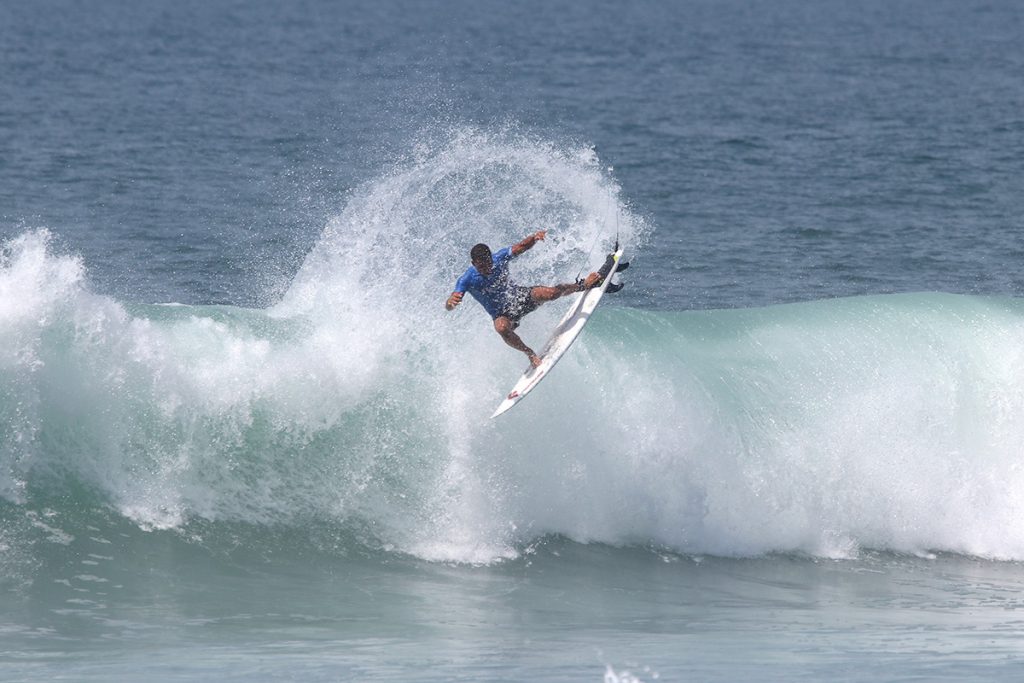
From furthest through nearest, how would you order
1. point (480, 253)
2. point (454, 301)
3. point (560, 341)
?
point (560, 341) < point (480, 253) < point (454, 301)

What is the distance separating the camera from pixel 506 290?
13.8 metres

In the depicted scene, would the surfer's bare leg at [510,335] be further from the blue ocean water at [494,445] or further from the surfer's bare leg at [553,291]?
the blue ocean water at [494,445]

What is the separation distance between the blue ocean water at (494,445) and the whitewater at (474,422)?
32 millimetres

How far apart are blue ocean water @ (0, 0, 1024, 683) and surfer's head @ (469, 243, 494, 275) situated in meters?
1.62

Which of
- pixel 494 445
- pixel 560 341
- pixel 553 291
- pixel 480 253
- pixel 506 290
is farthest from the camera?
pixel 494 445

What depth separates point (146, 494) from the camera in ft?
45.6

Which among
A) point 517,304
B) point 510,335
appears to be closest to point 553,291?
point 517,304

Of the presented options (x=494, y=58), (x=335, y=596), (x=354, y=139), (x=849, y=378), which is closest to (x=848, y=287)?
(x=849, y=378)

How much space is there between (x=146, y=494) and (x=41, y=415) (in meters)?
1.25

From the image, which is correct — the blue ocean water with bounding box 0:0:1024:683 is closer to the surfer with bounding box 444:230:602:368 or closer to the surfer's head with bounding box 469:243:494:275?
the surfer with bounding box 444:230:602:368

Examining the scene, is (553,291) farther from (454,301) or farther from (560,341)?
(454,301)

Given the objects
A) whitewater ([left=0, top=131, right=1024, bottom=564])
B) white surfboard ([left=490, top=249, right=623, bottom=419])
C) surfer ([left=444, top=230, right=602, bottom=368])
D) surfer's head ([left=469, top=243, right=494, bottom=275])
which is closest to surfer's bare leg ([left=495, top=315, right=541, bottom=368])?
surfer ([left=444, top=230, right=602, bottom=368])

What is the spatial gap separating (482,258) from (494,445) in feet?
6.72

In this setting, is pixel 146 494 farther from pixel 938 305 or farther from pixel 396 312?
pixel 938 305
